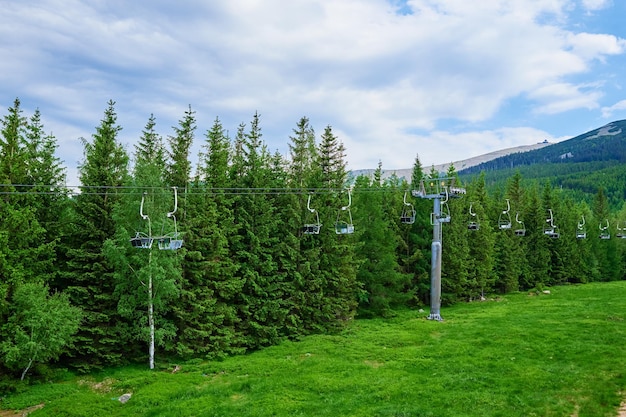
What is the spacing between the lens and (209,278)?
979 inches

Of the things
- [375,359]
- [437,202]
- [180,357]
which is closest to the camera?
[375,359]

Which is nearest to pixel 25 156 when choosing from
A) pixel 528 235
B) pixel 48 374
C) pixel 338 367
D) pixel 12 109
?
pixel 12 109

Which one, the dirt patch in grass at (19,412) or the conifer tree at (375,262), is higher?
the conifer tree at (375,262)

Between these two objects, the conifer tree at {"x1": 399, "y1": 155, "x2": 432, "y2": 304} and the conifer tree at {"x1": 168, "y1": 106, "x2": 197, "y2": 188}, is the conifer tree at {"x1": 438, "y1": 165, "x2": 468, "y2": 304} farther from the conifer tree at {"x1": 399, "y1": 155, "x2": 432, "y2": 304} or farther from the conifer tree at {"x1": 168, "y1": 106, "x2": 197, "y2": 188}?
the conifer tree at {"x1": 168, "y1": 106, "x2": 197, "y2": 188}

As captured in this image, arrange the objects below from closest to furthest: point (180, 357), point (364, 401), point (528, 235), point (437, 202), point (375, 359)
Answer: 1. point (364, 401)
2. point (375, 359)
3. point (180, 357)
4. point (437, 202)
5. point (528, 235)

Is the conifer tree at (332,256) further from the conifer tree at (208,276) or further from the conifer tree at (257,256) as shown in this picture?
the conifer tree at (208,276)

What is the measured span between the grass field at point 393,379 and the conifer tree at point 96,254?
149 centimetres

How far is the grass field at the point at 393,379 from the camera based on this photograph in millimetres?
14625

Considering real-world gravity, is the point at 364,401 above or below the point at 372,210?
below

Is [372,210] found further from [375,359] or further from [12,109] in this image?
[12,109]

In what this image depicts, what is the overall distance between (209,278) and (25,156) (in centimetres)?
1098

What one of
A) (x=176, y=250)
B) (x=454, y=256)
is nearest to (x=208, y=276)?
(x=176, y=250)

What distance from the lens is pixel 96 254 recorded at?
22328 mm

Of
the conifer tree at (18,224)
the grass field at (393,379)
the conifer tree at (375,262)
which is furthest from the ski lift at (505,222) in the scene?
the conifer tree at (18,224)
